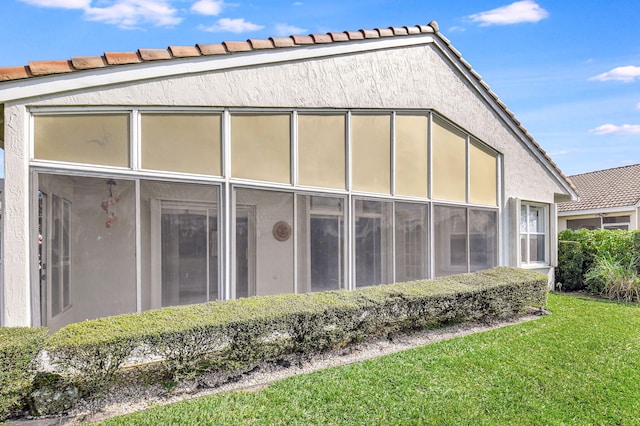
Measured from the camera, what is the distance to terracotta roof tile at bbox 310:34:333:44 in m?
7.48

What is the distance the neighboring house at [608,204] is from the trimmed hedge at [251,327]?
45.5 feet

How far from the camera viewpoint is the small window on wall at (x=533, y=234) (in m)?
12.7

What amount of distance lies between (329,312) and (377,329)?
145cm

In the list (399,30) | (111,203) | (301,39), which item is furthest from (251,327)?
(399,30)

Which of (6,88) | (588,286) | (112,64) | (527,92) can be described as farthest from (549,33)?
(6,88)

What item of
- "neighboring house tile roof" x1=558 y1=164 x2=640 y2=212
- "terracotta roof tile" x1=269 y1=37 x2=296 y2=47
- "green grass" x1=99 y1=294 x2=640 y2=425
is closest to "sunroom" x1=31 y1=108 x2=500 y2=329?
"terracotta roof tile" x1=269 y1=37 x2=296 y2=47

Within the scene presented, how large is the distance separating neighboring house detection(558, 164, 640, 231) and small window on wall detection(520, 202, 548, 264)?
5767mm

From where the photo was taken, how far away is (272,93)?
7.08 meters

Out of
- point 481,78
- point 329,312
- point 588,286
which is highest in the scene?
point 481,78

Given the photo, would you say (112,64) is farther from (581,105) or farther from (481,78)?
(581,105)

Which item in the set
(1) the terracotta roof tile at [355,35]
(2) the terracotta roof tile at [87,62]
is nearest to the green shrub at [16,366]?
(2) the terracotta roof tile at [87,62]

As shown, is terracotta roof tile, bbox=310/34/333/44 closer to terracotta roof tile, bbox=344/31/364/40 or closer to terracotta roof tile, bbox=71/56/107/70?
terracotta roof tile, bbox=344/31/364/40

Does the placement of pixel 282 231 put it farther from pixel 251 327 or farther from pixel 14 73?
pixel 14 73

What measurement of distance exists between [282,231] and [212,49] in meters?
3.39
